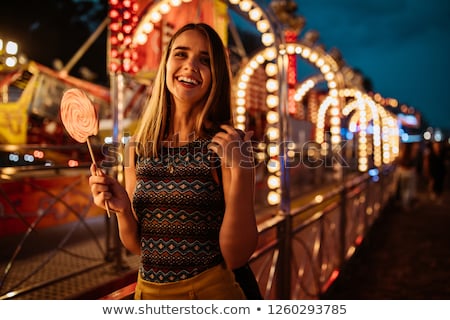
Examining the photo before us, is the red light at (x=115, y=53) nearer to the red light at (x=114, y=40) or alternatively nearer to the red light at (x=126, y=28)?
the red light at (x=114, y=40)

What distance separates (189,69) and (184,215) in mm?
581

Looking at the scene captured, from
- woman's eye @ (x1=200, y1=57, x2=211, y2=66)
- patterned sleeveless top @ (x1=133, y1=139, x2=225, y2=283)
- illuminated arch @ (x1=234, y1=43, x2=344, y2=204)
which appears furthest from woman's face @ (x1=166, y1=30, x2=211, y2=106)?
illuminated arch @ (x1=234, y1=43, x2=344, y2=204)

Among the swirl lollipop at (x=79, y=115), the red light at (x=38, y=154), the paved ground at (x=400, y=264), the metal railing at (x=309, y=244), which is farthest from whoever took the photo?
the red light at (x=38, y=154)

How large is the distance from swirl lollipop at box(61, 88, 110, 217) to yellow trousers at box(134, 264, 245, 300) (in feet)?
1.95

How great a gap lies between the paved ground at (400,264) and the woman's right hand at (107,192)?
406 cm

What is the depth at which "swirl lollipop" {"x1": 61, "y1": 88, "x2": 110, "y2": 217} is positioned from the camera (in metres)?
1.73

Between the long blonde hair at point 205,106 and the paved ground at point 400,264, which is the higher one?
the long blonde hair at point 205,106

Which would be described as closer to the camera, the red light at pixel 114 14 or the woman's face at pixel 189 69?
the woman's face at pixel 189 69

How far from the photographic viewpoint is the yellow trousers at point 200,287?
163cm

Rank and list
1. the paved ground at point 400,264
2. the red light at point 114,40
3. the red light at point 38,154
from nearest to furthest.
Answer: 1. the red light at point 114,40
2. the paved ground at point 400,264
3. the red light at point 38,154

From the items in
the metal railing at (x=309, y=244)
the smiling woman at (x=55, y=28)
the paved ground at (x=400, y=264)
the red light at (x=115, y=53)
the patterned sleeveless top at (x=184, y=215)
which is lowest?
the paved ground at (x=400, y=264)
